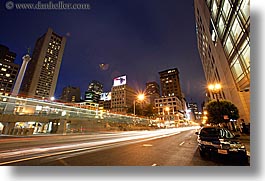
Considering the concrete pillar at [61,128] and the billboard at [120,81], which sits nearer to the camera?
the concrete pillar at [61,128]

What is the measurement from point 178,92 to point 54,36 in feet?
383

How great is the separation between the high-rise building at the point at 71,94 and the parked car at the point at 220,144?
175 metres

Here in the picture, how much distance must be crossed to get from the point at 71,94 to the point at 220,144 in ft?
606

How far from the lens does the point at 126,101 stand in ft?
320

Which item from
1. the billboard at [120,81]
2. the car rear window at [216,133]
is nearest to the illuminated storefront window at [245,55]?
the car rear window at [216,133]

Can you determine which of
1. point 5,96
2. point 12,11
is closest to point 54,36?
point 5,96

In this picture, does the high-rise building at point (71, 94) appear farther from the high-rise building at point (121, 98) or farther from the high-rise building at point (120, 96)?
the high-rise building at point (120, 96)

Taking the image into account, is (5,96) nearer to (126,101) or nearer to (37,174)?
(37,174)

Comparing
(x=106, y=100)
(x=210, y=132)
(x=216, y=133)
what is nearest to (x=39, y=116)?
(x=210, y=132)

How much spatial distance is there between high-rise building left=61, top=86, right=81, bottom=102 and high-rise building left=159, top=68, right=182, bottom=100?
101139 millimetres

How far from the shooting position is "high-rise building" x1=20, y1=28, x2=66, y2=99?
99250mm

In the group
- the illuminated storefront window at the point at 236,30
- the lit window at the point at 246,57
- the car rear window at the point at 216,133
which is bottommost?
the car rear window at the point at 216,133

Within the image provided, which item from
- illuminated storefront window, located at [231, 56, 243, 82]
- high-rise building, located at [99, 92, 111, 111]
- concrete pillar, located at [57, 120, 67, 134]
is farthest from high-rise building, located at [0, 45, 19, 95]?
illuminated storefront window, located at [231, 56, 243, 82]

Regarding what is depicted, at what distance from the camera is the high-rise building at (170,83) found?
456ft
